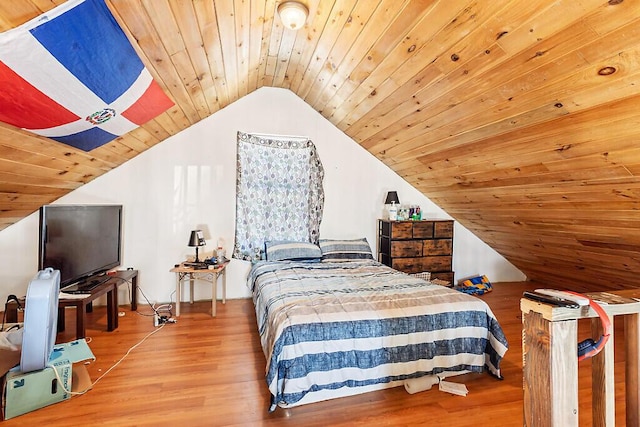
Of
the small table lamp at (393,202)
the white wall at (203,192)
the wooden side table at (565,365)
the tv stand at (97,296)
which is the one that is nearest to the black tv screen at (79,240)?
the tv stand at (97,296)

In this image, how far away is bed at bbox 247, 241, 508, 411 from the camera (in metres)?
1.80

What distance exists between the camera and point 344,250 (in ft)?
12.5

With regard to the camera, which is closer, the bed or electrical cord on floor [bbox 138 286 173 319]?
the bed

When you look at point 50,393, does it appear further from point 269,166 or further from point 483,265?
point 483,265

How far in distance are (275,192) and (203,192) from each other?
2.76 feet

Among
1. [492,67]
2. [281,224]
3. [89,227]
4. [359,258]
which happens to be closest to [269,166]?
[281,224]

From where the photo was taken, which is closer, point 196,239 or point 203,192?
point 196,239

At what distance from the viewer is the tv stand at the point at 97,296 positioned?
2.45 meters

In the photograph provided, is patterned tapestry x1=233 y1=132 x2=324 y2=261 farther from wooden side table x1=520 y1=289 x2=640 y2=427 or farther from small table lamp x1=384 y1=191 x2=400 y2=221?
wooden side table x1=520 y1=289 x2=640 y2=427

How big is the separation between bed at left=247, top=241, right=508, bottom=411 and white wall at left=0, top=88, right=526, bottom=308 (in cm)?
180

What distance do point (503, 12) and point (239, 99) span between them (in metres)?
3.02

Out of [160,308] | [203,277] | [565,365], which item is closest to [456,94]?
[565,365]

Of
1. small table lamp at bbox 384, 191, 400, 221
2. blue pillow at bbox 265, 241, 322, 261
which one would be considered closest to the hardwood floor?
blue pillow at bbox 265, 241, 322, 261

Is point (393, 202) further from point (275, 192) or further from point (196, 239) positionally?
point (196, 239)
